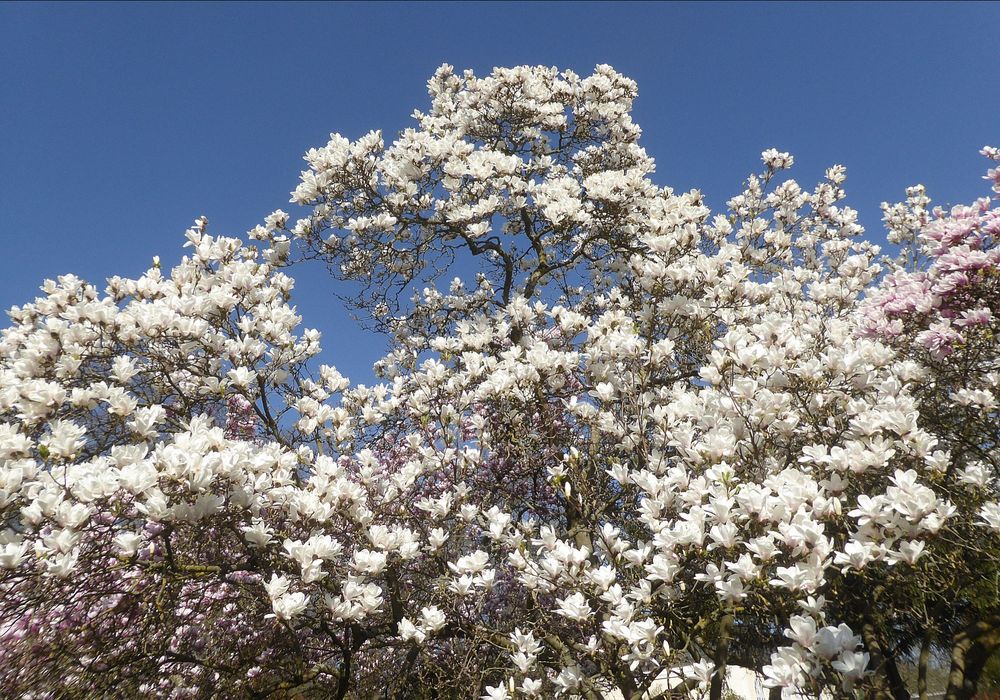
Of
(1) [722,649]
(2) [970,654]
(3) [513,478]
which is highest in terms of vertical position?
(3) [513,478]

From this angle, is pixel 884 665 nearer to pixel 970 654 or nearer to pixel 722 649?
pixel 722 649

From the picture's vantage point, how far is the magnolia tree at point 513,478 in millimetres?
2807

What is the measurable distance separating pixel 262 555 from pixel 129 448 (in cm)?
107

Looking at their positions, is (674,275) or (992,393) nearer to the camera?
(992,393)

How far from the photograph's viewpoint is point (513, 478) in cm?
489

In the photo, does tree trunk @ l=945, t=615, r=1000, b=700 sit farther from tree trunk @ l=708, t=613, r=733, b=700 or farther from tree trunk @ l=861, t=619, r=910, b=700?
tree trunk @ l=708, t=613, r=733, b=700

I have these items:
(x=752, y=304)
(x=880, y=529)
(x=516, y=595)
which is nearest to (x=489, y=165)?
(x=752, y=304)

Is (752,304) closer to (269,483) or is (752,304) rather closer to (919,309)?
(919,309)

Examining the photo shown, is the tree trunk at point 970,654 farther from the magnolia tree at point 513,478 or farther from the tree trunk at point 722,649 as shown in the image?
the tree trunk at point 722,649

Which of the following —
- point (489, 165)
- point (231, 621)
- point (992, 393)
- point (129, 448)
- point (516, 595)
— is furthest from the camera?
point (489, 165)

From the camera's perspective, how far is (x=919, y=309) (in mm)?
3947

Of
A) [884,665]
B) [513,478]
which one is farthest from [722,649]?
[513,478]

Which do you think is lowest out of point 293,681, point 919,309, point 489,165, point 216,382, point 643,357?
point 293,681

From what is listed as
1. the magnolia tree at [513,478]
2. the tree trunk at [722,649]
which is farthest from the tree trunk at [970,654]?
the tree trunk at [722,649]
